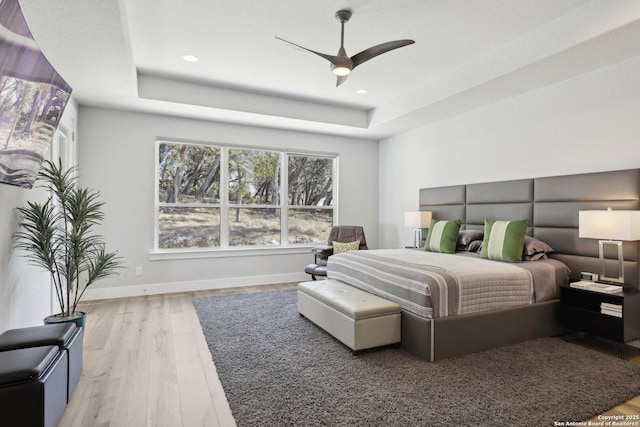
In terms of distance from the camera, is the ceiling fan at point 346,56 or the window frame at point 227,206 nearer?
the ceiling fan at point 346,56

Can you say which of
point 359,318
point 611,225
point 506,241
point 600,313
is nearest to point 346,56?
point 359,318

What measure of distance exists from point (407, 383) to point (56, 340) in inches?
87.3

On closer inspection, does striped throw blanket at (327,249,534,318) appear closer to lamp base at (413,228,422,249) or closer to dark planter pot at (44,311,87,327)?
lamp base at (413,228,422,249)

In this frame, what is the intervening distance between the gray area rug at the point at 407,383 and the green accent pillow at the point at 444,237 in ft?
4.64

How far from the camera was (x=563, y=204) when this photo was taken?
3.45 metres

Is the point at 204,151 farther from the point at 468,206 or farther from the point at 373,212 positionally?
the point at 468,206

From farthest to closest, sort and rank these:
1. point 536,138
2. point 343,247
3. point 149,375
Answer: point 343,247 → point 536,138 → point 149,375

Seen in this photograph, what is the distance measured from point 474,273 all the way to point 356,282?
116 cm

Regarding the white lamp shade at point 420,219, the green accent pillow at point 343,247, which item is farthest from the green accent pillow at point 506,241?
the green accent pillow at point 343,247

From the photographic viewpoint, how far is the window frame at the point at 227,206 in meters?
4.93

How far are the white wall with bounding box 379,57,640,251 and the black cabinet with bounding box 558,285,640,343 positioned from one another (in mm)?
1208

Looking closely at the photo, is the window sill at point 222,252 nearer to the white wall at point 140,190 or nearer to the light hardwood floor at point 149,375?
the white wall at point 140,190

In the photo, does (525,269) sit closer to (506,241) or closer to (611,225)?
(506,241)

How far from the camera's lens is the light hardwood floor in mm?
1965
